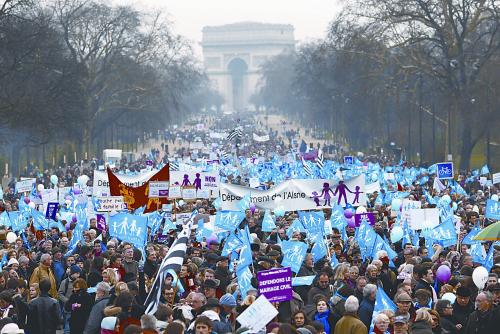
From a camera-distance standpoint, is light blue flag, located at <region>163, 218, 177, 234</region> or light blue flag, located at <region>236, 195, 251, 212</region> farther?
light blue flag, located at <region>236, 195, 251, 212</region>

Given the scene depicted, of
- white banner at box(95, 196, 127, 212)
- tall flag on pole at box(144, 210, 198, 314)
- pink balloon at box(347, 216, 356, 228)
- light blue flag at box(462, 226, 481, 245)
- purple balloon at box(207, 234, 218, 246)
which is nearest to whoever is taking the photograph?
tall flag on pole at box(144, 210, 198, 314)

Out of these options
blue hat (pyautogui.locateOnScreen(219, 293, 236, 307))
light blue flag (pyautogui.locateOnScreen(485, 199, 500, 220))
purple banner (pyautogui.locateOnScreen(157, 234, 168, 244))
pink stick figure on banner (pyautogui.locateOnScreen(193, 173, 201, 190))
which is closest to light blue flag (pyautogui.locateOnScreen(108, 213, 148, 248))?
purple banner (pyautogui.locateOnScreen(157, 234, 168, 244))

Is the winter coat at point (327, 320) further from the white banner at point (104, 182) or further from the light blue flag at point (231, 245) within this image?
the white banner at point (104, 182)

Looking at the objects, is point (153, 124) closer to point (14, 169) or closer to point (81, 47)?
point (81, 47)

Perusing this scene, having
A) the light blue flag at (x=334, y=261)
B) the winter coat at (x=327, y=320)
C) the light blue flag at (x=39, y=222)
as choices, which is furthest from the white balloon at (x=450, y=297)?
the light blue flag at (x=39, y=222)

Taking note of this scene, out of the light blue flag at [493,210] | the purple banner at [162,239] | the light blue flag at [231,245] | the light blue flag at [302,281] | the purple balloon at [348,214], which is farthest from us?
the purple balloon at [348,214]

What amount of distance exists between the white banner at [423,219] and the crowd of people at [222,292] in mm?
292

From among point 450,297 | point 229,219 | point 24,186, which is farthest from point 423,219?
point 24,186

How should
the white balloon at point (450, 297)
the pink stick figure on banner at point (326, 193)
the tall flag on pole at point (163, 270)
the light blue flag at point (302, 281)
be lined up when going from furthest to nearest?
the pink stick figure on banner at point (326, 193) → the light blue flag at point (302, 281) → the white balloon at point (450, 297) → the tall flag on pole at point (163, 270)

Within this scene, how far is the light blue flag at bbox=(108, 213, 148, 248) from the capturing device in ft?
61.7

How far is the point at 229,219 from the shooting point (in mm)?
20906

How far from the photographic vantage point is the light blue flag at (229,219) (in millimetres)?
20781

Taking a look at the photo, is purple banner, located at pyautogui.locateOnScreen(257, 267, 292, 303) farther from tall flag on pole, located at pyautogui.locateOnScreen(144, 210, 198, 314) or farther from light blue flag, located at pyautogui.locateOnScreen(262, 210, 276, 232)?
light blue flag, located at pyautogui.locateOnScreen(262, 210, 276, 232)

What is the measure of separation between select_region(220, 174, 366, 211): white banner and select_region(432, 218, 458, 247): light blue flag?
576 cm
